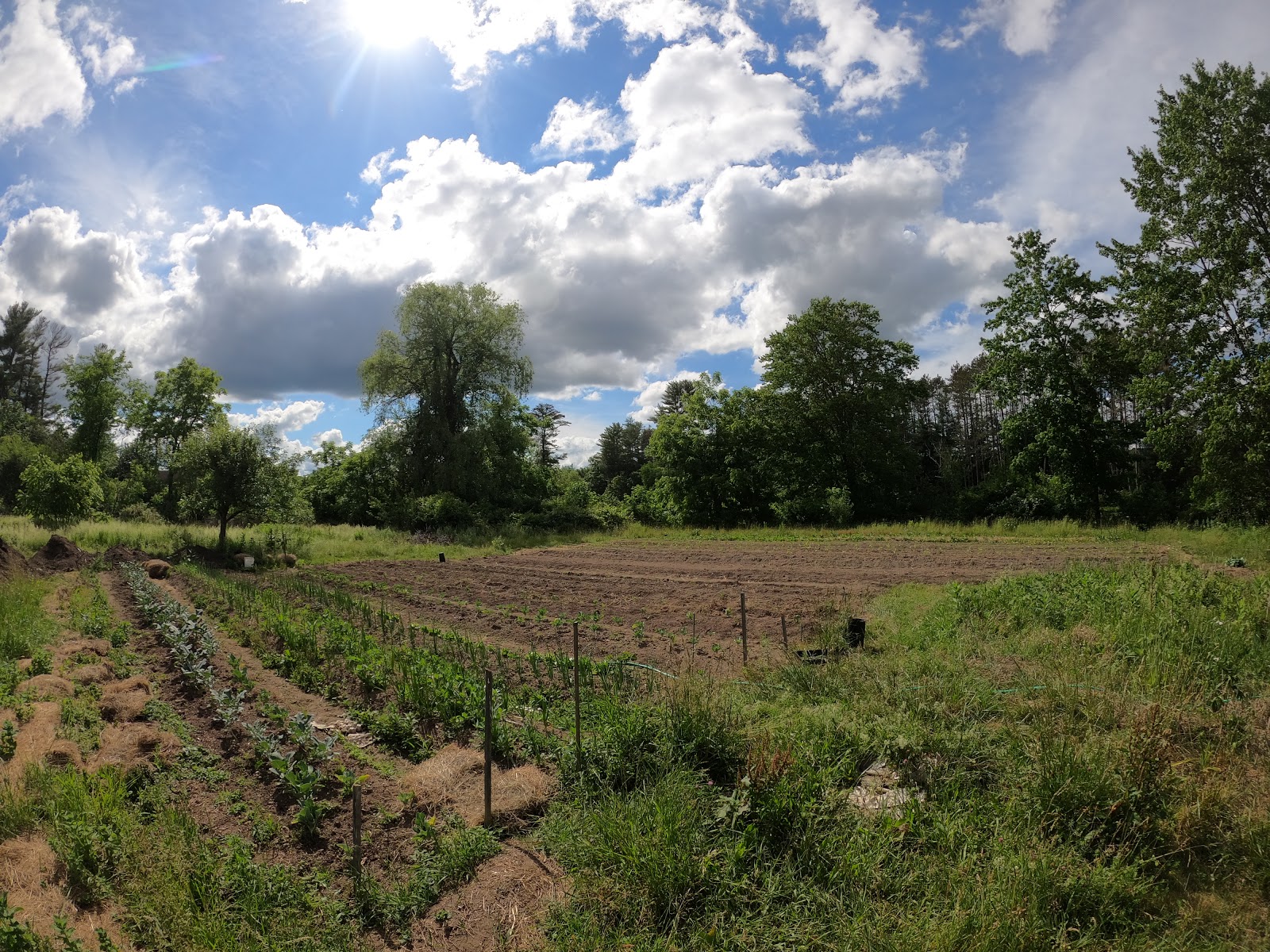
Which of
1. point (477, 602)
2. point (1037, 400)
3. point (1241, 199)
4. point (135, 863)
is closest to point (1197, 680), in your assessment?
point (135, 863)

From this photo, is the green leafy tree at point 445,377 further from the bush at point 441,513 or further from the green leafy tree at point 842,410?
the green leafy tree at point 842,410

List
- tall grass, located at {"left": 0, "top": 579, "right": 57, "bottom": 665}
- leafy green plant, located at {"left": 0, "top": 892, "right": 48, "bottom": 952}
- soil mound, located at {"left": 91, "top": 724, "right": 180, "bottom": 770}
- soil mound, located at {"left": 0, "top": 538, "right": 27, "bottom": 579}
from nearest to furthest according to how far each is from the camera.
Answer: leafy green plant, located at {"left": 0, "top": 892, "right": 48, "bottom": 952}
soil mound, located at {"left": 91, "top": 724, "right": 180, "bottom": 770}
tall grass, located at {"left": 0, "top": 579, "right": 57, "bottom": 665}
soil mound, located at {"left": 0, "top": 538, "right": 27, "bottom": 579}

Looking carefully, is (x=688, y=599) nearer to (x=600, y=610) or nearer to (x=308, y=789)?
(x=600, y=610)

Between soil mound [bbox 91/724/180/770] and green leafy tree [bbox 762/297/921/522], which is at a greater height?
green leafy tree [bbox 762/297/921/522]

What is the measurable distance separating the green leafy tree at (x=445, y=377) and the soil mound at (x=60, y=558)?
1871cm

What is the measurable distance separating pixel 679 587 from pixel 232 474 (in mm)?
18040

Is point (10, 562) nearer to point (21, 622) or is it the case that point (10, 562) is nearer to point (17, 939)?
point (21, 622)

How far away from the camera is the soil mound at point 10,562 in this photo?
1661cm

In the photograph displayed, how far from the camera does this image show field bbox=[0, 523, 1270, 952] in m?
3.98

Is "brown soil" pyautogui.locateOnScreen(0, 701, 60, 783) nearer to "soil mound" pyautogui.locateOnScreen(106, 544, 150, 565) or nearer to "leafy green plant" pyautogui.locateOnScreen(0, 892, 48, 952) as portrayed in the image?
"leafy green plant" pyautogui.locateOnScreen(0, 892, 48, 952)

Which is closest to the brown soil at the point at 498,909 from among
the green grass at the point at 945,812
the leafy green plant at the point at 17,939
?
the green grass at the point at 945,812

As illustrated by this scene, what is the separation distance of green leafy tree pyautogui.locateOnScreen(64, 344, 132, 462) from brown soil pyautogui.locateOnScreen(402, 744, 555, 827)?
52.7 metres

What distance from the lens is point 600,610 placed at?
1355 centimetres

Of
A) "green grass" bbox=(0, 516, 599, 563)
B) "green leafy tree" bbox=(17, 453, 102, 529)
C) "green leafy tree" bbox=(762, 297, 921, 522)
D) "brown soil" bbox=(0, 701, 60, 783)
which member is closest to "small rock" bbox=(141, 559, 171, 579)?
"green grass" bbox=(0, 516, 599, 563)
